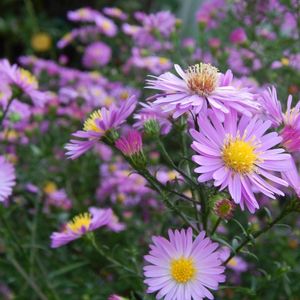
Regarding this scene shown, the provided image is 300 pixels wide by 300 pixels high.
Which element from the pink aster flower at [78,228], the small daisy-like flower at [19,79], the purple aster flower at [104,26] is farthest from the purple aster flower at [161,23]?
the pink aster flower at [78,228]

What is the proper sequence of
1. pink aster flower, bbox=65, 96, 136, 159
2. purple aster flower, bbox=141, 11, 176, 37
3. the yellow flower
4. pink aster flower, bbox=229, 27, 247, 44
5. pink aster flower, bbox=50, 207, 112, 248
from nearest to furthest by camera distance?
1. pink aster flower, bbox=65, 96, 136, 159
2. pink aster flower, bbox=50, 207, 112, 248
3. pink aster flower, bbox=229, 27, 247, 44
4. purple aster flower, bbox=141, 11, 176, 37
5. the yellow flower

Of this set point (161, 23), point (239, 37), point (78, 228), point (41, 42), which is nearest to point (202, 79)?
point (78, 228)

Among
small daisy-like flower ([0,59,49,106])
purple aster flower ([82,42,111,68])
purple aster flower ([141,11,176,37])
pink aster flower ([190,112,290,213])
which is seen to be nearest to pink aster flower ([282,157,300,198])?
pink aster flower ([190,112,290,213])

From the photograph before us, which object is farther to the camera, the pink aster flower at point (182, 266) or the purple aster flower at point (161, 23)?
the purple aster flower at point (161, 23)

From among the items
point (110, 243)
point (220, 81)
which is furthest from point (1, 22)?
point (220, 81)

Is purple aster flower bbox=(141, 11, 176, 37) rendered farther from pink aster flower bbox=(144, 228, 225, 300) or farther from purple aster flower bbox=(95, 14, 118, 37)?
pink aster flower bbox=(144, 228, 225, 300)

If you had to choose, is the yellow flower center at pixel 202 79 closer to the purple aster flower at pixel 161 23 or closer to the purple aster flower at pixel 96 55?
the purple aster flower at pixel 161 23
